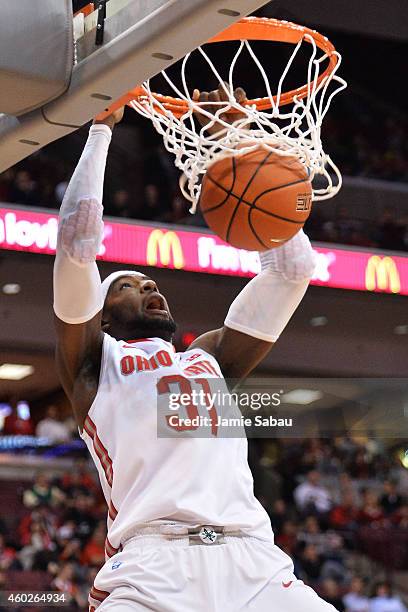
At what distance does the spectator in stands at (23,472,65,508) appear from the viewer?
10309 millimetres

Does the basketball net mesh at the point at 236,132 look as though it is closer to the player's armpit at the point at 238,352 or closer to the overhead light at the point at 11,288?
the player's armpit at the point at 238,352

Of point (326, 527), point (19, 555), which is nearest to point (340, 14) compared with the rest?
point (326, 527)

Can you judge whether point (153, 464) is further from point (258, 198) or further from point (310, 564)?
point (310, 564)

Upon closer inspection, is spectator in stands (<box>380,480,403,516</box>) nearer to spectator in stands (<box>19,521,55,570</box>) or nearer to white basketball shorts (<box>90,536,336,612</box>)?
spectator in stands (<box>19,521,55,570</box>)

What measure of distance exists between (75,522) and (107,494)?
6923 millimetres

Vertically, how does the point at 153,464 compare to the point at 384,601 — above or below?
above

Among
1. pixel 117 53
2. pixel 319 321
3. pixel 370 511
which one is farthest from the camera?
pixel 319 321

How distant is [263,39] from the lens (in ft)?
11.6

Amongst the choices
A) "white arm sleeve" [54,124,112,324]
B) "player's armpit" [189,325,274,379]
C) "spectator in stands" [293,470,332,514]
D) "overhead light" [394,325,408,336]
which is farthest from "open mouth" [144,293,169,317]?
"overhead light" [394,325,408,336]

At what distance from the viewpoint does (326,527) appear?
10641 millimetres

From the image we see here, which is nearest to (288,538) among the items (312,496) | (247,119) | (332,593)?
(312,496)

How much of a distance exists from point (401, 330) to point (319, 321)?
44.1 inches

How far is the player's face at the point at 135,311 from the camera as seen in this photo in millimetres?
3602

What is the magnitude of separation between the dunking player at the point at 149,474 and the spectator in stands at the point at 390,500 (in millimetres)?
7911
